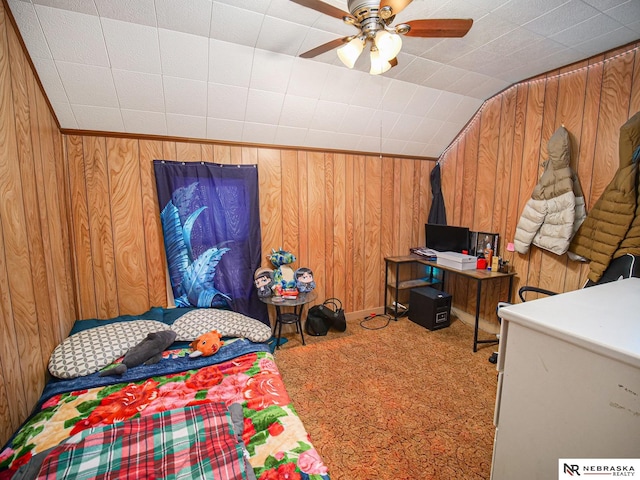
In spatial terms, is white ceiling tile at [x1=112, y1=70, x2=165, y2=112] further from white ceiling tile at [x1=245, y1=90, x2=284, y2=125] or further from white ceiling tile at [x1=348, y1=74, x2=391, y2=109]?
white ceiling tile at [x1=348, y1=74, x2=391, y2=109]

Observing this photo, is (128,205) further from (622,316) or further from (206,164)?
(622,316)

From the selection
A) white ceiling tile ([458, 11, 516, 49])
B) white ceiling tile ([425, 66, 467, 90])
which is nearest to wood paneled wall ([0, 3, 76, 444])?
white ceiling tile ([458, 11, 516, 49])

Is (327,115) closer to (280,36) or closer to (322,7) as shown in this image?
(280,36)

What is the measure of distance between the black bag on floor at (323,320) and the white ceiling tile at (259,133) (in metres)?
1.81

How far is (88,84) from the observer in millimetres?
1996

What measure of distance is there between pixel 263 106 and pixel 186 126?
2.23ft

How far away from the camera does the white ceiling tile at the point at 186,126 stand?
238 cm

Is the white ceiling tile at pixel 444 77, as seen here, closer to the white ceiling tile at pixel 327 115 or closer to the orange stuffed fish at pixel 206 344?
the white ceiling tile at pixel 327 115

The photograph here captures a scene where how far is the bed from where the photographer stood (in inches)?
39.9

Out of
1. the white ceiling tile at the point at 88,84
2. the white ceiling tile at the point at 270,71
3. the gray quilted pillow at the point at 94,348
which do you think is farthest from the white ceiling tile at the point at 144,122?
the gray quilted pillow at the point at 94,348

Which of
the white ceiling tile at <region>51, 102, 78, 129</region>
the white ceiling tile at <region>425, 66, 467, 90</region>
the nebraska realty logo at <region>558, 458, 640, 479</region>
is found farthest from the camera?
the white ceiling tile at <region>425, 66, 467, 90</region>

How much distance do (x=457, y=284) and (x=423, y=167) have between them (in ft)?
5.01

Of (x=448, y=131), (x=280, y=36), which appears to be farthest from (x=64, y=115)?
(x=448, y=131)

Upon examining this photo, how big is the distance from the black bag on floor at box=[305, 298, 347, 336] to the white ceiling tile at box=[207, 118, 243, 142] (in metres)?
1.92
